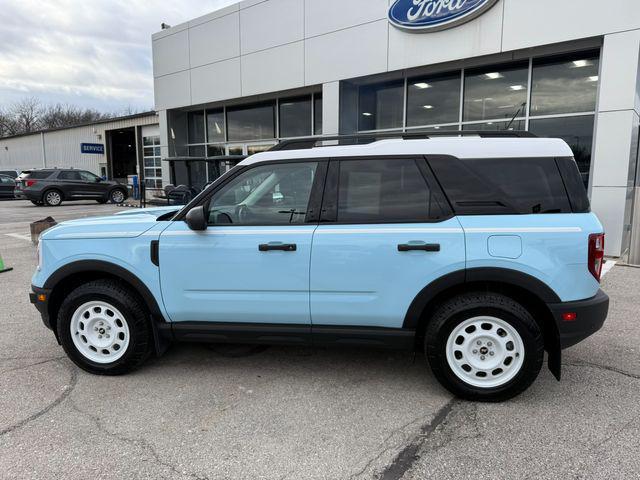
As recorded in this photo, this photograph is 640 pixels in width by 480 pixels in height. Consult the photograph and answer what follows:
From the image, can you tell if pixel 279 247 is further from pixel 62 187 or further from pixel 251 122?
pixel 62 187

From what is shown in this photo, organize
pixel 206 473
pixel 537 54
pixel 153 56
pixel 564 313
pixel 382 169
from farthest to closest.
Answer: pixel 153 56 → pixel 537 54 → pixel 382 169 → pixel 564 313 → pixel 206 473

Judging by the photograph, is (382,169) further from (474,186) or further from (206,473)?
(206,473)

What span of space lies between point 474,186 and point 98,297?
116 inches

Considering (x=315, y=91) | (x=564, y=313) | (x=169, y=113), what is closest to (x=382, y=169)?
(x=564, y=313)

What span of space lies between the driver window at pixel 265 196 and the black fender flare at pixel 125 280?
30.0 inches

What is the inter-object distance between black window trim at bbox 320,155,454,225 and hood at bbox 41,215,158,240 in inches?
53.3

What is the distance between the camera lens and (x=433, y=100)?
11078 mm

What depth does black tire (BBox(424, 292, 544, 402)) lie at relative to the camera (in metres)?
3.06

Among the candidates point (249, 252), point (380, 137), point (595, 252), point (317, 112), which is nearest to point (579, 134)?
point (317, 112)

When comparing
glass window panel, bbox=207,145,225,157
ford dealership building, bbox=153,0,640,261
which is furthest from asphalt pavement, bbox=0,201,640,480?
glass window panel, bbox=207,145,225,157

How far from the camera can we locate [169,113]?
16.8 metres

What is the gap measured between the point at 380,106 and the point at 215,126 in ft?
23.5

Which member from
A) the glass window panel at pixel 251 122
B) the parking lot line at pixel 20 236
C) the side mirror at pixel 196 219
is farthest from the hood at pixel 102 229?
the glass window panel at pixel 251 122

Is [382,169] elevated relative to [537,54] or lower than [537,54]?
lower
